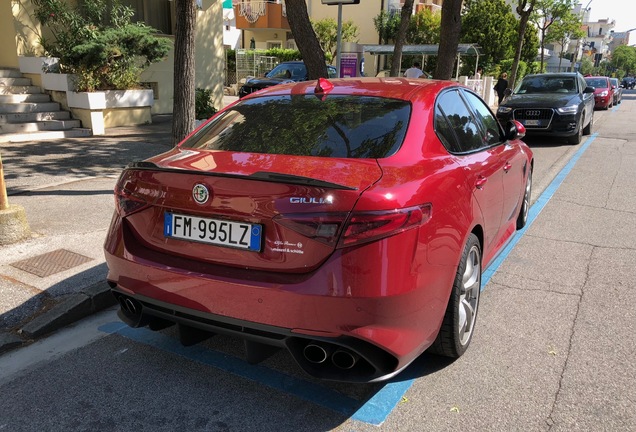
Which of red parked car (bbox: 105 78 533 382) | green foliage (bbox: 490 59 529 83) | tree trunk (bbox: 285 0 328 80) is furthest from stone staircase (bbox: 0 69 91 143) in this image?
green foliage (bbox: 490 59 529 83)

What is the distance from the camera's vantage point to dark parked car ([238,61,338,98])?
17625 mm

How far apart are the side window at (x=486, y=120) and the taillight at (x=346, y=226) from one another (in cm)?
204

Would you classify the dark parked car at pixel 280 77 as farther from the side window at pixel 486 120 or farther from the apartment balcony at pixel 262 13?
the apartment balcony at pixel 262 13

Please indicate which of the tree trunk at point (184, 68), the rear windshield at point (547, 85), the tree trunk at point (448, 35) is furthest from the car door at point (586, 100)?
the tree trunk at point (184, 68)

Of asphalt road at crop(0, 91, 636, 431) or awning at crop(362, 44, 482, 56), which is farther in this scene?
awning at crop(362, 44, 482, 56)

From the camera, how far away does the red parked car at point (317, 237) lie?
2451mm

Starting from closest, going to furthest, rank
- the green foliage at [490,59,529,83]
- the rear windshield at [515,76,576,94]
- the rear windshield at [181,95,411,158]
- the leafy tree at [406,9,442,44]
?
the rear windshield at [181,95,411,158], the rear windshield at [515,76,576,94], the green foliage at [490,59,529,83], the leafy tree at [406,9,442,44]

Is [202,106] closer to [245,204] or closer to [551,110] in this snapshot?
[551,110]

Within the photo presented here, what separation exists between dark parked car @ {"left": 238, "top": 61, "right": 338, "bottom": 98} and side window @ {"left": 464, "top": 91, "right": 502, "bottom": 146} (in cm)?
1325

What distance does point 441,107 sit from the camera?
3.59 meters

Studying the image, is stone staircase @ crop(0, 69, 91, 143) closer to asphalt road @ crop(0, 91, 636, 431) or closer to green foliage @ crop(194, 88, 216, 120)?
green foliage @ crop(194, 88, 216, 120)

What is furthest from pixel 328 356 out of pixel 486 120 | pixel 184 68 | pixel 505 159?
pixel 184 68

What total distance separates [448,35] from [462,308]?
858 centimetres

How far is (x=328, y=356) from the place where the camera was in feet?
8.37
